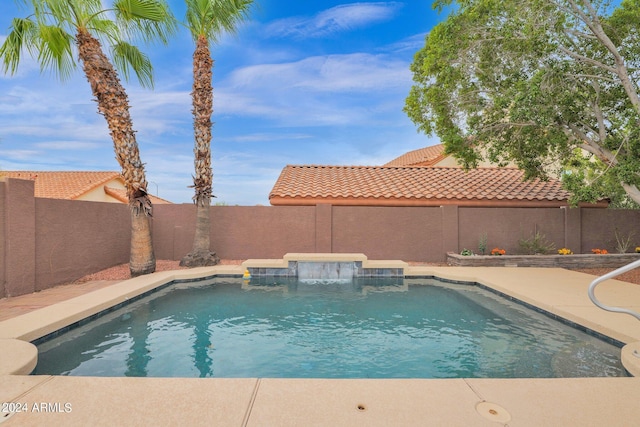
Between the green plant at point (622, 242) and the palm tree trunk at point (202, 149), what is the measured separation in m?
16.1

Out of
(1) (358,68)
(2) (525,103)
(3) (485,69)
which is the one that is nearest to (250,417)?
(2) (525,103)

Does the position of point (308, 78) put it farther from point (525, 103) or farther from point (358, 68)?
point (525, 103)

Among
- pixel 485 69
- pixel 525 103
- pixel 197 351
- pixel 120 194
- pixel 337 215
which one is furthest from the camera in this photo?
pixel 120 194

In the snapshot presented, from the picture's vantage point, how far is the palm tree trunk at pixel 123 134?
32.1ft

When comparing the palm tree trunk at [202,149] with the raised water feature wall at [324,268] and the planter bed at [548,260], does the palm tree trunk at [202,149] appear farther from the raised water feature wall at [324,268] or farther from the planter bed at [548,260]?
the planter bed at [548,260]

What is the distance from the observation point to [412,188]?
15.2 meters

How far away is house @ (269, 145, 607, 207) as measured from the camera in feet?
46.8

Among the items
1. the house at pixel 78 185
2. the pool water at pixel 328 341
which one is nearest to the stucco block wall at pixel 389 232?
the pool water at pixel 328 341

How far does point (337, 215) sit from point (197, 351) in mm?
9447

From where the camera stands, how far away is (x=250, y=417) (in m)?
3.17

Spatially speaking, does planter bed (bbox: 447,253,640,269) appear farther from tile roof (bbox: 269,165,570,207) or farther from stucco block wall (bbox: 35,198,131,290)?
stucco block wall (bbox: 35,198,131,290)

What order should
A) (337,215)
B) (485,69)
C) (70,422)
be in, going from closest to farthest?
1. (70,422)
2. (485,69)
3. (337,215)

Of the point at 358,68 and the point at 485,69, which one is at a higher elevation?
the point at 358,68

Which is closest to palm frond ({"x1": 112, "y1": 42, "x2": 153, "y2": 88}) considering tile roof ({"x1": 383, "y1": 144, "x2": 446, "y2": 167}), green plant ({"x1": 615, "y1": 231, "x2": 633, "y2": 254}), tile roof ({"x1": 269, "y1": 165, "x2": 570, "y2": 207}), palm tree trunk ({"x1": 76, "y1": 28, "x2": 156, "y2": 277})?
palm tree trunk ({"x1": 76, "y1": 28, "x2": 156, "y2": 277})
